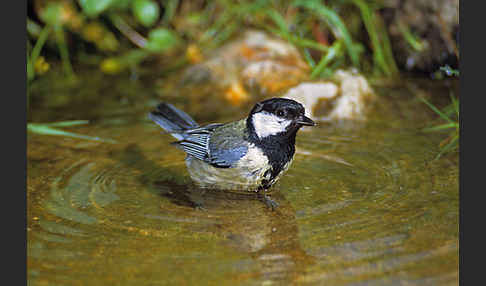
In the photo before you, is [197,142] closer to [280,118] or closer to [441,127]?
[280,118]

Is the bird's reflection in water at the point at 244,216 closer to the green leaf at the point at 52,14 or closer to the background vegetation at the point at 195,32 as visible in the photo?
the background vegetation at the point at 195,32

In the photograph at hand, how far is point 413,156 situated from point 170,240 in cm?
210

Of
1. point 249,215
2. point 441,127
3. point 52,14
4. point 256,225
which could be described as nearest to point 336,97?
point 441,127

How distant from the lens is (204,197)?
4.06m

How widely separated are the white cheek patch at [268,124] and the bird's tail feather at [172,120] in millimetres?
802

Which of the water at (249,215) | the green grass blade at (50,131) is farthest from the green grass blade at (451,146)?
the green grass blade at (50,131)

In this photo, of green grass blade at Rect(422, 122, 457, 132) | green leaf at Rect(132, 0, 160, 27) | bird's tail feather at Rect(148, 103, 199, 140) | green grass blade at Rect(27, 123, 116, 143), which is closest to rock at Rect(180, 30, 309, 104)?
green leaf at Rect(132, 0, 160, 27)

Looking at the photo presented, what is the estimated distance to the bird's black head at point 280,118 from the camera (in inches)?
151

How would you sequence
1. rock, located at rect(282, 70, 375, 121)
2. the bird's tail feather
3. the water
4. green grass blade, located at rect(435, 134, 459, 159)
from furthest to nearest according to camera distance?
rock, located at rect(282, 70, 375, 121)
the bird's tail feather
green grass blade, located at rect(435, 134, 459, 159)
the water

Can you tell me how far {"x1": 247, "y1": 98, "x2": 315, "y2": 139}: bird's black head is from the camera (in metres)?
3.83

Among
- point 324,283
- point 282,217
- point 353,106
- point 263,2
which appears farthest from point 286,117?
point 263,2

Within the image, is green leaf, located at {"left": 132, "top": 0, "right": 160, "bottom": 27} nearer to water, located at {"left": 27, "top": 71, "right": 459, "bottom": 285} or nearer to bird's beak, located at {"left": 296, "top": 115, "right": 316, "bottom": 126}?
water, located at {"left": 27, "top": 71, "right": 459, "bottom": 285}

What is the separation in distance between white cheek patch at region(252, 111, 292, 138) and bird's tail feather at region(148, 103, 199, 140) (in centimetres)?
80

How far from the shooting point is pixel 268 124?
3910 mm
